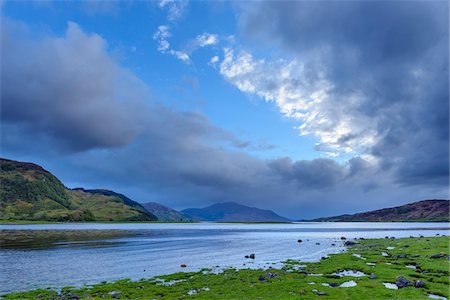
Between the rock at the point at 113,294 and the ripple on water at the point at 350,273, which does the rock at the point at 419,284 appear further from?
the rock at the point at 113,294

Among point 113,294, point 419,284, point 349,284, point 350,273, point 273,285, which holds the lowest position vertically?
point 113,294

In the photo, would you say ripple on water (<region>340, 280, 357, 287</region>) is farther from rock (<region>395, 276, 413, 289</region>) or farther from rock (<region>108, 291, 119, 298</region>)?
rock (<region>108, 291, 119, 298</region>)

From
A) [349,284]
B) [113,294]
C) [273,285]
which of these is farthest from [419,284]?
[113,294]

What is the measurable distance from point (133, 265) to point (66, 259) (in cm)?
1947

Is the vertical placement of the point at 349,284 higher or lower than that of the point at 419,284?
lower

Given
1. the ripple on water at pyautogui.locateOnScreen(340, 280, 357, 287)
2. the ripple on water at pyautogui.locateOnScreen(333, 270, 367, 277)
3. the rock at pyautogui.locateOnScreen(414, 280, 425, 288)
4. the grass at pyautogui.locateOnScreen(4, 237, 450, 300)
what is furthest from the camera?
the ripple on water at pyautogui.locateOnScreen(333, 270, 367, 277)

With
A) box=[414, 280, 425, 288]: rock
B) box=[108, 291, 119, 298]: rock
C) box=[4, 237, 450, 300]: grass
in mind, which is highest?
box=[414, 280, 425, 288]: rock

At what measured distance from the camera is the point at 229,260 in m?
73.2

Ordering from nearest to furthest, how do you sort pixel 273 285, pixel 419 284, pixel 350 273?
pixel 419 284
pixel 273 285
pixel 350 273

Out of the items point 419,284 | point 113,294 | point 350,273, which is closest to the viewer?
point 419,284

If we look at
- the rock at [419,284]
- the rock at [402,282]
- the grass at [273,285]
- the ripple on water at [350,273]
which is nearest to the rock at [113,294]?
the grass at [273,285]

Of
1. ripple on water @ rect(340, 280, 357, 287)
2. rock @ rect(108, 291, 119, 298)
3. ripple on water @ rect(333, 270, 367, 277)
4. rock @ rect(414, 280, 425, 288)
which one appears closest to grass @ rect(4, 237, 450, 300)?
rock @ rect(108, 291, 119, 298)

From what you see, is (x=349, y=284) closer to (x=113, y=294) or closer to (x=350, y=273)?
(x=350, y=273)

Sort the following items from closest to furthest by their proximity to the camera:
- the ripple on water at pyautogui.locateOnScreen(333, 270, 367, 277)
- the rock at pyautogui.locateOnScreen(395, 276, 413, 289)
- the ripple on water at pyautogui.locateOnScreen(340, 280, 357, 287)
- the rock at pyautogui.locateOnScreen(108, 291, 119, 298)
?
the rock at pyautogui.locateOnScreen(395, 276, 413, 289) → the rock at pyautogui.locateOnScreen(108, 291, 119, 298) → the ripple on water at pyautogui.locateOnScreen(340, 280, 357, 287) → the ripple on water at pyautogui.locateOnScreen(333, 270, 367, 277)
